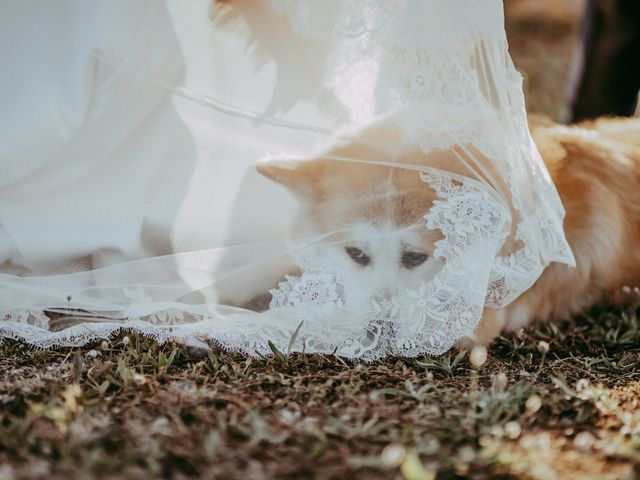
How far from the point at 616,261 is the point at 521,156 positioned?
812 mm

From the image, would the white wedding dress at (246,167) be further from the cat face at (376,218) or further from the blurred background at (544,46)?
the blurred background at (544,46)

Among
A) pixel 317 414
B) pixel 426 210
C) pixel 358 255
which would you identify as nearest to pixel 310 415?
pixel 317 414

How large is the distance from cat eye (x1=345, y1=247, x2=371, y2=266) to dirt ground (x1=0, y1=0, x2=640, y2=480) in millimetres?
270

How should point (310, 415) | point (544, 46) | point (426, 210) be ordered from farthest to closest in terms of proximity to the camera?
point (544, 46), point (426, 210), point (310, 415)

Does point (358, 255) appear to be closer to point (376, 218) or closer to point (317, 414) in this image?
point (376, 218)

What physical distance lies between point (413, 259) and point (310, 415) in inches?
22.7

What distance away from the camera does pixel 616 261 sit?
7.11 ft

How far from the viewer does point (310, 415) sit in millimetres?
1273

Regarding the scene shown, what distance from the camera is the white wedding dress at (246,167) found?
5.10 feet

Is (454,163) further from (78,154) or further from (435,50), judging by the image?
(78,154)

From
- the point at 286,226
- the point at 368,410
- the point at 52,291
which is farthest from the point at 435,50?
the point at 52,291

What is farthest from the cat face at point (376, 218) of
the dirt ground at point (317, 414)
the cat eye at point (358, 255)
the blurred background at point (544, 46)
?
the blurred background at point (544, 46)

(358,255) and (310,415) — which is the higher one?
(358,255)

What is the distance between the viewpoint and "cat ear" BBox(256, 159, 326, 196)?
1.68 m
